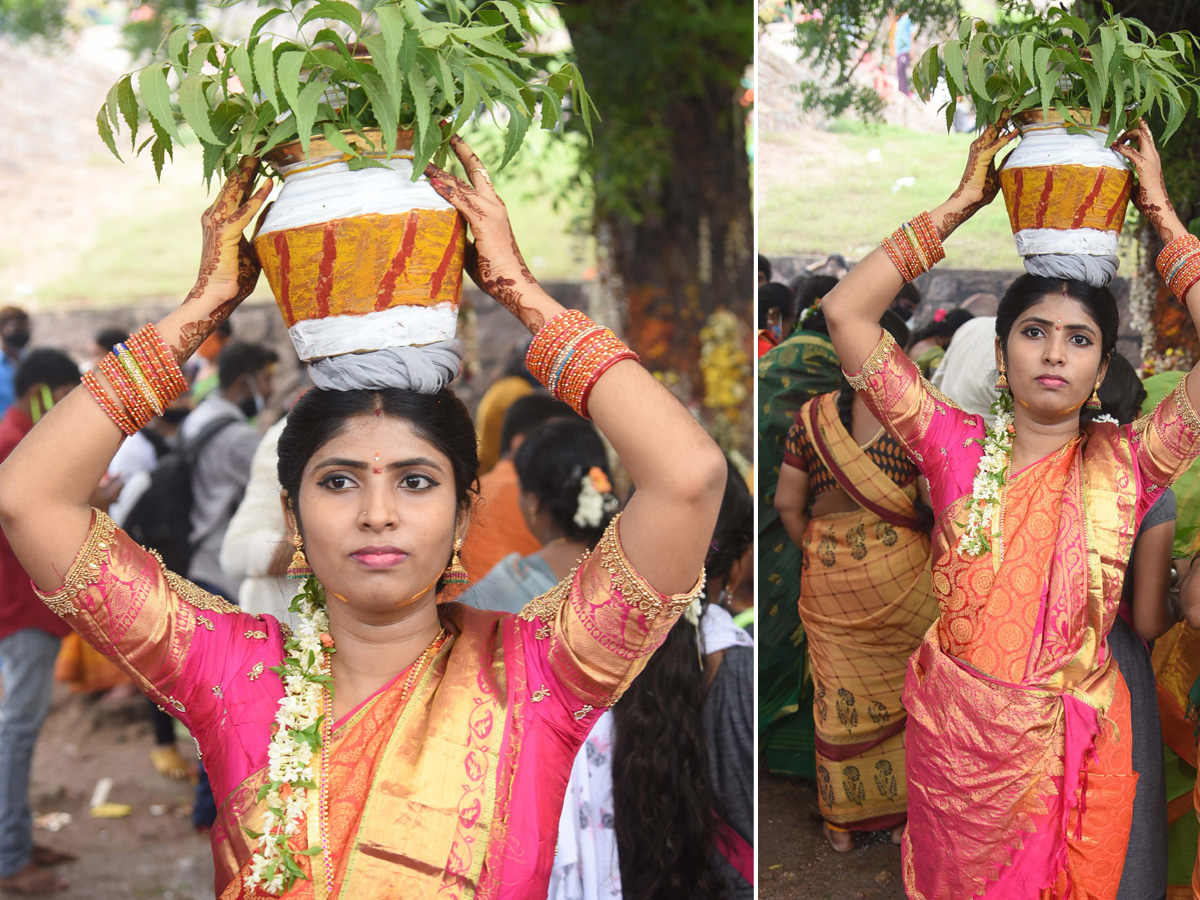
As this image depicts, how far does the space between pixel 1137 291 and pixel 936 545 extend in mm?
1440

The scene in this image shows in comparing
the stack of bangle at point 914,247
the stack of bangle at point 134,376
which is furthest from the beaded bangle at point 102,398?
the stack of bangle at point 914,247

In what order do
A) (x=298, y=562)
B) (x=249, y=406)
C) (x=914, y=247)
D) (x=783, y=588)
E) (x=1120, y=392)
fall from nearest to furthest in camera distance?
(x=298, y=562)
(x=914, y=247)
(x=1120, y=392)
(x=783, y=588)
(x=249, y=406)

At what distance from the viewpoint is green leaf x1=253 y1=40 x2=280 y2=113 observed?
1.72m

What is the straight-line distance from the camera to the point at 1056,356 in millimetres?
2557

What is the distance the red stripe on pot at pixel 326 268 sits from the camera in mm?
1798

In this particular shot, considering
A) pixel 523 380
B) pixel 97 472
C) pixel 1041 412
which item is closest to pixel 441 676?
pixel 97 472

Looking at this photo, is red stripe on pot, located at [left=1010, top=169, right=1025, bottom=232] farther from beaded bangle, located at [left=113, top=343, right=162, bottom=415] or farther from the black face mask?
the black face mask

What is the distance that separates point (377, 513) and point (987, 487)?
1547mm

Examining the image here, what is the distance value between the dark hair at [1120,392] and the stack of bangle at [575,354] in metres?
1.98

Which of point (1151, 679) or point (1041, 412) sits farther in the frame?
point (1151, 679)

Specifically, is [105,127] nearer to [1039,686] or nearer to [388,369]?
[388,369]

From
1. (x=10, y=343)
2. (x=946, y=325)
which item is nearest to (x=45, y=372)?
(x=10, y=343)

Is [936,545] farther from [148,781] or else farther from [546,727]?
[148,781]

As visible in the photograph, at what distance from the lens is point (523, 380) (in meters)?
6.85
